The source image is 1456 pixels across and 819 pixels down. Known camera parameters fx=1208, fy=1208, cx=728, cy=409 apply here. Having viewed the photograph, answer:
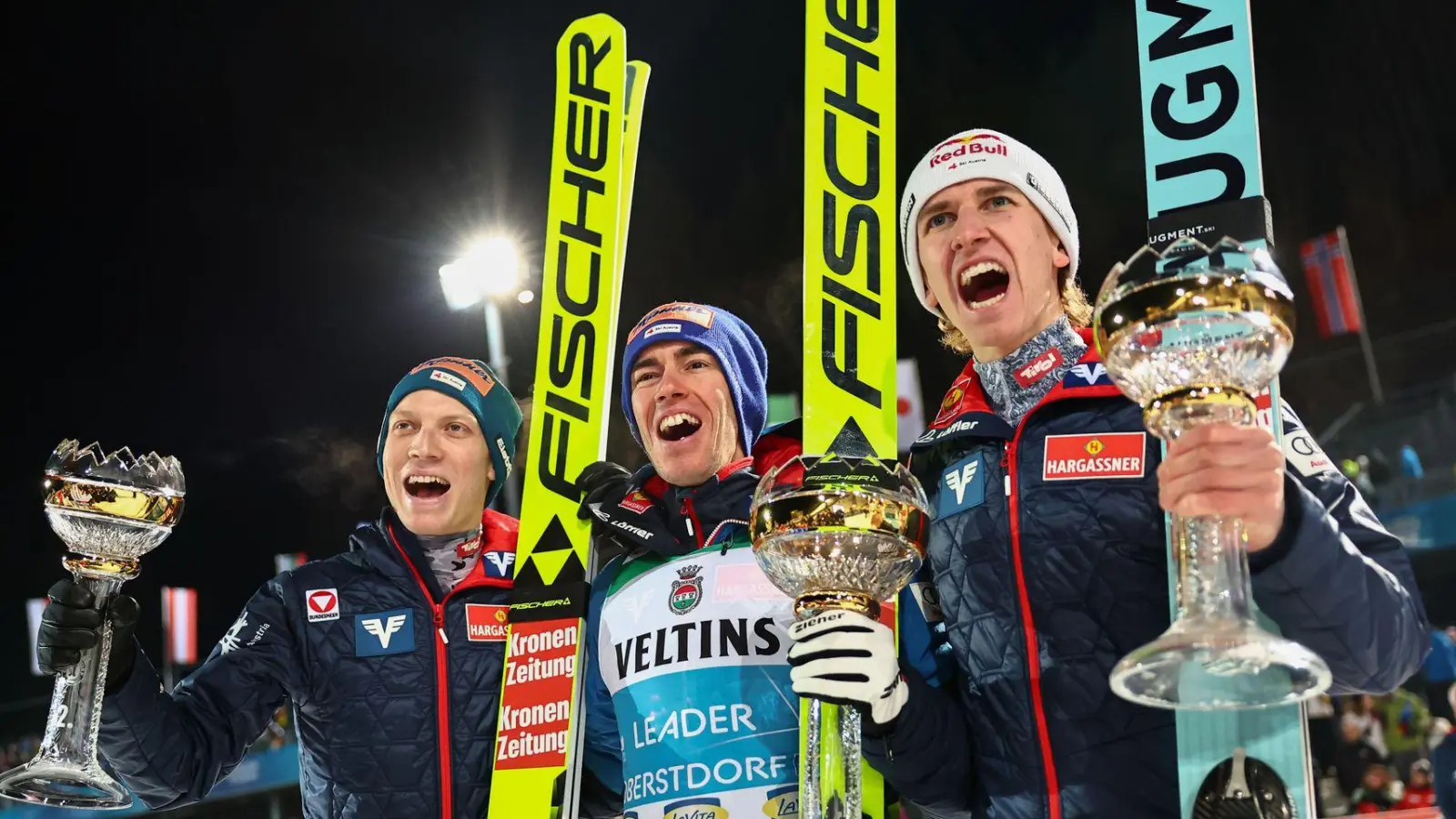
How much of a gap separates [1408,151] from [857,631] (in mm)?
18697

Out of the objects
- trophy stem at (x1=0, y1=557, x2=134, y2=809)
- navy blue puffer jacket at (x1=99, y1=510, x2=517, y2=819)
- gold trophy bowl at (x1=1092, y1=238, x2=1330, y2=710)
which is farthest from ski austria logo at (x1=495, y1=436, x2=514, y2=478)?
gold trophy bowl at (x1=1092, y1=238, x2=1330, y2=710)

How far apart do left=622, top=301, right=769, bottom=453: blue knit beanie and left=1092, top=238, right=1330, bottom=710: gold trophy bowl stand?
1.46 metres

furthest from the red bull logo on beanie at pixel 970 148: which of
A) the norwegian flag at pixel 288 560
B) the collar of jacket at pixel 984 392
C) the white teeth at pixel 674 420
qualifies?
the norwegian flag at pixel 288 560

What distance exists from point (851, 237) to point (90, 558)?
69.7 inches

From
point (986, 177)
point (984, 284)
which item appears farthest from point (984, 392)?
point (986, 177)

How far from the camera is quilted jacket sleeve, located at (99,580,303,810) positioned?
280 cm

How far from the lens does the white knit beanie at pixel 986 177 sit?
2.53 m

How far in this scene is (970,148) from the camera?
8.41 ft

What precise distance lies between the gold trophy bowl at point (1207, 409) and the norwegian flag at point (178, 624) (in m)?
18.5

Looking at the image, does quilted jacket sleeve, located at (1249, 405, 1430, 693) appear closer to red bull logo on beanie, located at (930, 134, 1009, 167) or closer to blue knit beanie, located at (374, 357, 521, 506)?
red bull logo on beanie, located at (930, 134, 1009, 167)

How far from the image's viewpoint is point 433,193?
16.0 m

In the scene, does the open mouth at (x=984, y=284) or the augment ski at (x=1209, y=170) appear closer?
the augment ski at (x=1209, y=170)

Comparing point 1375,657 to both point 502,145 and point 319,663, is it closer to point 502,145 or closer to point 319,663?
point 319,663

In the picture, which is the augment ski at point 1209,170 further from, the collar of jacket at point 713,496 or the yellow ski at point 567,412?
the yellow ski at point 567,412
